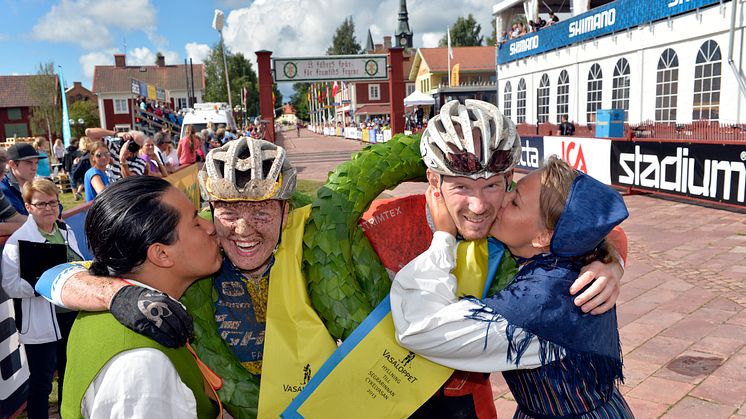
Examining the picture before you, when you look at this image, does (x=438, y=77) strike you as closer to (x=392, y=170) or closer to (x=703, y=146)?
(x=703, y=146)

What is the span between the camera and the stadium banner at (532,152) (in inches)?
599

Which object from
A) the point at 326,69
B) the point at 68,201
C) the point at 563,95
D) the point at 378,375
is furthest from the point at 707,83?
the point at 68,201

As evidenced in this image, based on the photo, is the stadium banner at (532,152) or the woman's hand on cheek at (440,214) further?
the stadium banner at (532,152)

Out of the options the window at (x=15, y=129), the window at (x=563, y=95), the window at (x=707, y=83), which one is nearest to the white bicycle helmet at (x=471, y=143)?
the window at (x=707, y=83)

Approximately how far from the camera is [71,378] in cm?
153

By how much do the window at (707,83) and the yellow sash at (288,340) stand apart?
17388 mm

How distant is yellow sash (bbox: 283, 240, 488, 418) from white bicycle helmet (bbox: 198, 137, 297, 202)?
626 millimetres

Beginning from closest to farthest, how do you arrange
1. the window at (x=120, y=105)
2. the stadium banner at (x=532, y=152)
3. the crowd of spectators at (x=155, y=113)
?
1. the stadium banner at (x=532, y=152)
2. the crowd of spectators at (x=155, y=113)
3. the window at (x=120, y=105)

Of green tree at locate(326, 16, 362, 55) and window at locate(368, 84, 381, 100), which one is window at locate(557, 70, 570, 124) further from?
green tree at locate(326, 16, 362, 55)

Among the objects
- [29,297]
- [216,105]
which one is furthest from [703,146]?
[216,105]

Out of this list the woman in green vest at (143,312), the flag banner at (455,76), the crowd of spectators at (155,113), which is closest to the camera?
the woman in green vest at (143,312)

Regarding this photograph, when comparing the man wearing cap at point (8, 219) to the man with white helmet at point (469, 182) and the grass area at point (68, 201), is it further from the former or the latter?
the grass area at point (68, 201)

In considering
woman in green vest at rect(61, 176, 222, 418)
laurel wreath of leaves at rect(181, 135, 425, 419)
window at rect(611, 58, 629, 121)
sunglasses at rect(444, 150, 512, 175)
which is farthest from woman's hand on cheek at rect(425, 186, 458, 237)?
window at rect(611, 58, 629, 121)

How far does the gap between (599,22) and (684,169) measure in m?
11.9
